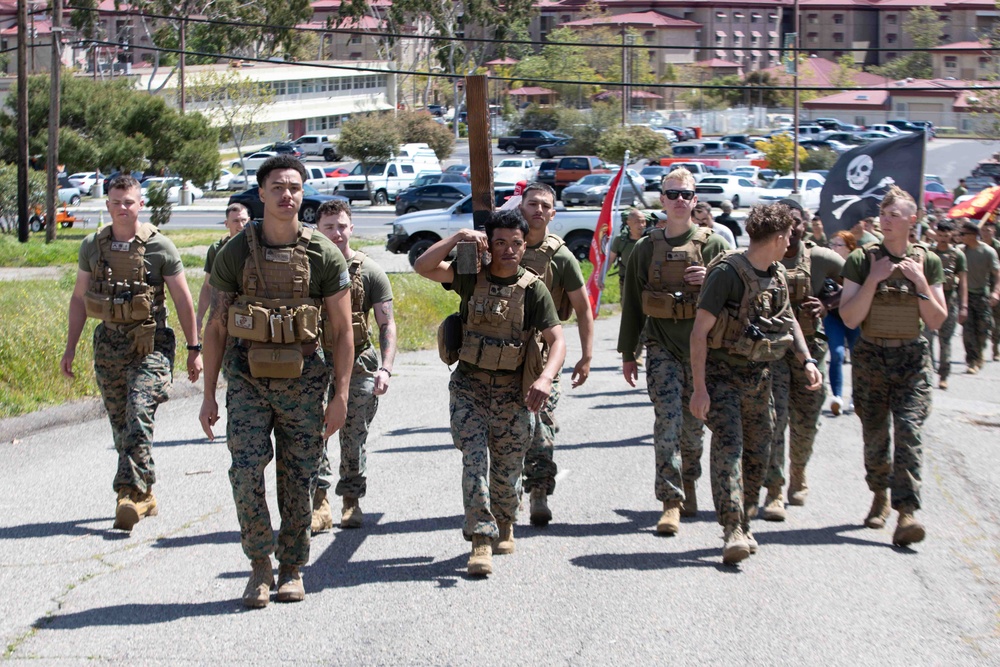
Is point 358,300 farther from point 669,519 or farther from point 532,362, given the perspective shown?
point 669,519

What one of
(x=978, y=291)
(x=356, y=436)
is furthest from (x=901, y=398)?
(x=978, y=291)

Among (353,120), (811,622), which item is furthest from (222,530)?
(353,120)

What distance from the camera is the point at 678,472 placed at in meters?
7.00

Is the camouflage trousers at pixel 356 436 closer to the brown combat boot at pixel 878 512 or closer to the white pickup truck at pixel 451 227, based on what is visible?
the brown combat boot at pixel 878 512

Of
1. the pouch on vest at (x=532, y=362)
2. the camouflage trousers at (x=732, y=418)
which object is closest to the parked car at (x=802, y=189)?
the camouflage trousers at (x=732, y=418)

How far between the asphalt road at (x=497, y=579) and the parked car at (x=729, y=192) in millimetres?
40541

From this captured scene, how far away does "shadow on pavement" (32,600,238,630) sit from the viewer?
17.5 ft

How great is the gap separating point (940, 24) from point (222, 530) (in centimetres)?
11529

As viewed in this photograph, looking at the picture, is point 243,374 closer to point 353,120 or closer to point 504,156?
point 353,120

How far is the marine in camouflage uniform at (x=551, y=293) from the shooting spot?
6.74 meters

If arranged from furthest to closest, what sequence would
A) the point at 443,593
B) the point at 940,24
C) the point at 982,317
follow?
1. the point at 940,24
2. the point at 982,317
3. the point at 443,593

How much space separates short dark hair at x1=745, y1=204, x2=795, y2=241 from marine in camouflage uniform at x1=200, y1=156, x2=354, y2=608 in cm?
218

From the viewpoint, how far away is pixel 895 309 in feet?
22.2

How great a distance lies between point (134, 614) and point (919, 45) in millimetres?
113244
